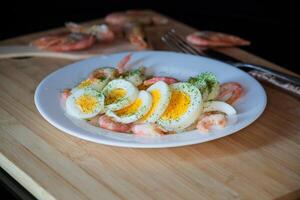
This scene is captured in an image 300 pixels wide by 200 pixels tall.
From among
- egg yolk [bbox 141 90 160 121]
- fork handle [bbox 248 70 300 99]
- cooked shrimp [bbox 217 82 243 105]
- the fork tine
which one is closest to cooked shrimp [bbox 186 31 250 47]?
the fork tine

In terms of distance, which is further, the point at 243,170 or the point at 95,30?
the point at 95,30

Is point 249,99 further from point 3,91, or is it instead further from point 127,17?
point 127,17

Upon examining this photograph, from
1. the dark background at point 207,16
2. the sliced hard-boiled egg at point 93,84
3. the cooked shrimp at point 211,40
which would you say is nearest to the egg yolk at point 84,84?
the sliced hard-boiled egg at point 93,84

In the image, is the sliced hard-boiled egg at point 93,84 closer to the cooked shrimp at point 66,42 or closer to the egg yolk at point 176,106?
the egg yolk at point 176,106

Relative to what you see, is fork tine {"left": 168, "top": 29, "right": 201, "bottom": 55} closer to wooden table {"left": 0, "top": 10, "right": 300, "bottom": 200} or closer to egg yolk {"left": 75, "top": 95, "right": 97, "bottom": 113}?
wooden table {"left": 0, "top": 10, "right": 300, "bottom": 200}

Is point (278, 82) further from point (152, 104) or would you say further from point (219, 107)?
point (152, 104)

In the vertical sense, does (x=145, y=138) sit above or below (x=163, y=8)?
above

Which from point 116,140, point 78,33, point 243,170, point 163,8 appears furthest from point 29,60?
point 163,8
